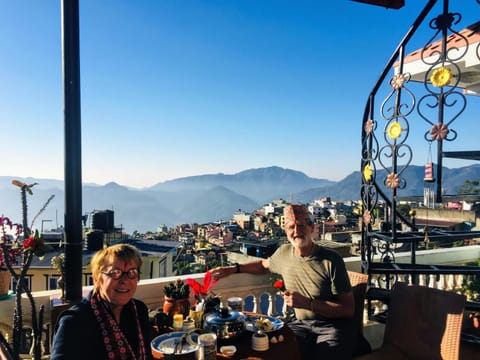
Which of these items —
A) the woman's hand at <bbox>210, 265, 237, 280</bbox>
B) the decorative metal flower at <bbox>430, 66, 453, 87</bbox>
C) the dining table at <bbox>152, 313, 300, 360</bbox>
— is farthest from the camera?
the woman's hand at <bbox>210, 265, 237, 280</bbox>

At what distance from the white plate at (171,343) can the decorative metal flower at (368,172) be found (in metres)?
1.86

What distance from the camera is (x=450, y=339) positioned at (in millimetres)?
2088

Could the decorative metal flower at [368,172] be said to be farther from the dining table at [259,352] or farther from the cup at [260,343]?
the cup at [260,343]

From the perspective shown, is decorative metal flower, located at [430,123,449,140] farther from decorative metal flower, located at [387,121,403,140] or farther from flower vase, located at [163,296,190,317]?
flower vase, located at [163,296,190,317]

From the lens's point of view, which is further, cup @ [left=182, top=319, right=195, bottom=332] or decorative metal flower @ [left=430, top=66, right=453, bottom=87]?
decorative metal flower @ [left=430, top=66, right=453, bottom=87]

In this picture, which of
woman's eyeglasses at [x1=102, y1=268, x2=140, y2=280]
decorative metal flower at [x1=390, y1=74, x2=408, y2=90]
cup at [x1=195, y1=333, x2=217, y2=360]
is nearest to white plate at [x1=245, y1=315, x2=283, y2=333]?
cup at [x1=195, y1=333, x2=217, y2=360]

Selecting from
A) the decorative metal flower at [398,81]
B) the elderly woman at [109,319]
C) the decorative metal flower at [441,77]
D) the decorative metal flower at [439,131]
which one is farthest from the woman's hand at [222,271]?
the decorative metal flower at [441,77]

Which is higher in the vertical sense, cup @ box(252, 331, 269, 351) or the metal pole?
the metal pole

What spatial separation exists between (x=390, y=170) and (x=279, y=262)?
3.71ft

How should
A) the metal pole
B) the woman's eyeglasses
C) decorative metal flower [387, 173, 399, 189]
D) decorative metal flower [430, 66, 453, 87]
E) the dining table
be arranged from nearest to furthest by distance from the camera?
the woman's eyeglasses
the dining table
the metal pole
decorative metal flower [430, 66, 453, 87]
decorative metal flower [387, 173, 399, 189]

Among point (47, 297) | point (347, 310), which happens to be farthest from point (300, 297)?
point (47, 297)

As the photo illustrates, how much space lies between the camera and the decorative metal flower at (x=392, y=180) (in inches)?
98.0

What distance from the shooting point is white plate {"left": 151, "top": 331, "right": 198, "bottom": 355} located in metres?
1.81

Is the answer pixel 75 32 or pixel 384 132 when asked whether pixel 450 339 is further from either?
pixel 75 32
